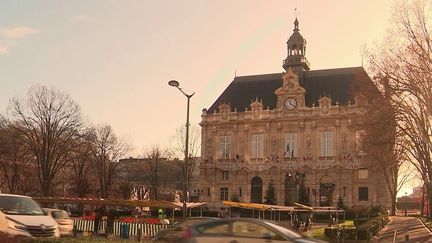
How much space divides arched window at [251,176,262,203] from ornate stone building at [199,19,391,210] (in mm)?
173

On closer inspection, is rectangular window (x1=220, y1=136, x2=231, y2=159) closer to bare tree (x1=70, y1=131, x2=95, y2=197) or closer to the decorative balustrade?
the decorative balustrade

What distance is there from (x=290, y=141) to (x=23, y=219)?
7435 centimetres

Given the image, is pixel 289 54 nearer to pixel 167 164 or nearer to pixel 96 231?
pixel 167 164

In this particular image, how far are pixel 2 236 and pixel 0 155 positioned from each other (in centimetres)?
5221

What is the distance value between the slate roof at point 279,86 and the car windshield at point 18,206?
71.1 m

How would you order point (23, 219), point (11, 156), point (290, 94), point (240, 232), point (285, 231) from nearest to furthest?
1. point (285, 231)
2. point (240, 232)
3. point (23, 219)
4. point (11, 156)
5. point (290, 94)

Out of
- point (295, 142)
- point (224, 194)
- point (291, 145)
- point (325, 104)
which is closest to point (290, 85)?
point (325, 104)

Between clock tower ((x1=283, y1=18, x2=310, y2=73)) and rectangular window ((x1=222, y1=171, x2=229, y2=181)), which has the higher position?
clock tower ((x1=283, y1=18, x2=310, y2=73))

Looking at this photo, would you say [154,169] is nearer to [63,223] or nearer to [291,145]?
[291,145]

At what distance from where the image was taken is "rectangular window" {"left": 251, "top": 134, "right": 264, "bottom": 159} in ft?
303

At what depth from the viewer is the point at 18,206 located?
19344 mm

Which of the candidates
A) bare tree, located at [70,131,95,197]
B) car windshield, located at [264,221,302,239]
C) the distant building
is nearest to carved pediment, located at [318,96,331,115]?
the distant building

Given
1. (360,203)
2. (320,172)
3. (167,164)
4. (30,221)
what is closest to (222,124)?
(167,164)

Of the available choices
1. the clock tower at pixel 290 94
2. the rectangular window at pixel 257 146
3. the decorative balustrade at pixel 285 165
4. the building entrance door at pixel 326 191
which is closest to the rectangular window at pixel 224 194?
the decorative balustrade at pixel 285 165
